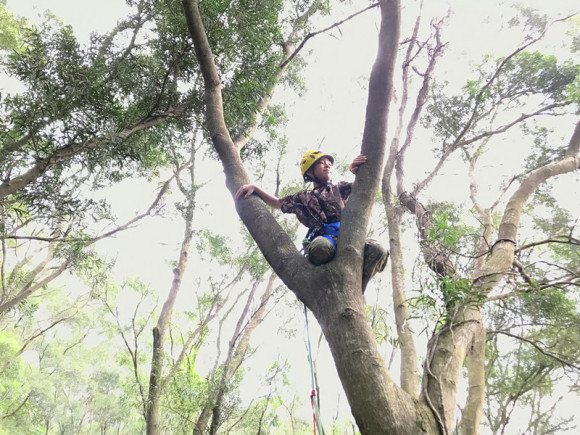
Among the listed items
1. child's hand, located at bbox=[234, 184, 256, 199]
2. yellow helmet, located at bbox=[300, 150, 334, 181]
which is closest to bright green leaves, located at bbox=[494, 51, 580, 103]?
yellow helmet, located at bbox=[300, 150, 334, 181]

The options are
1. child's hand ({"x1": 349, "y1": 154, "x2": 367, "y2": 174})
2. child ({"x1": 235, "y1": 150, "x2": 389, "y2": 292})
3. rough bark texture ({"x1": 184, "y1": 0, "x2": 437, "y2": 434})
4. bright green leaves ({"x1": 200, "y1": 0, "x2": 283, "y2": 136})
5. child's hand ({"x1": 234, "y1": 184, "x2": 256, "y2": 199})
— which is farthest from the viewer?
bright green leaves ({"x1": 200, "y1": 0, "x2": 283, "y2": 136})

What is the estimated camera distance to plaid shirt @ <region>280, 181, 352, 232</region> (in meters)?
2.41

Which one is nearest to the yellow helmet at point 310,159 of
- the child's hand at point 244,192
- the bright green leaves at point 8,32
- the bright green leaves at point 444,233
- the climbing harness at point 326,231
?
the climbing harness at point 326,231

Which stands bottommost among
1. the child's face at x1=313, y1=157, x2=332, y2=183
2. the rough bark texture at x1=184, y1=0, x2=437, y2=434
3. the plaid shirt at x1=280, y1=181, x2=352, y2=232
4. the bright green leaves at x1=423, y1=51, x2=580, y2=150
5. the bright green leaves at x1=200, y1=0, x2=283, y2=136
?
the rough bark texture at x1=184, y1=0, x2=437, y2=434

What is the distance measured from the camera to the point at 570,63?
238 inches

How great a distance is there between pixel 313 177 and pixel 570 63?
6389 mm

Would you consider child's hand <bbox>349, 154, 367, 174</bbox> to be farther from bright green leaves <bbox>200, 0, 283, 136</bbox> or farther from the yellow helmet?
bright green leaves <bbox>200, 0, 283, 136</bbox>

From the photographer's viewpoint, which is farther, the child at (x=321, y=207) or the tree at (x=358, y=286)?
the child at (x=321, y=207)

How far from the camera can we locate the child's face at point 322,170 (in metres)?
2.66

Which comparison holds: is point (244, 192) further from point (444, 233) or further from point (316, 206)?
point (444, 233)

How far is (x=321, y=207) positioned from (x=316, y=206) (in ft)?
0.13

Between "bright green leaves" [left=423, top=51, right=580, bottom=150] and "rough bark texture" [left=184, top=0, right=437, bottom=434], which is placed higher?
"bright green leaves" [left=423, top=51, right=580, bottom=150]

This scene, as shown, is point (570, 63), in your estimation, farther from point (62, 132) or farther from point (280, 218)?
point (62, 132)

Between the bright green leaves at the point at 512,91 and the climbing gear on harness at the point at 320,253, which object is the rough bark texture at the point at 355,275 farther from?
the bright green leaves at the point at 512,91
